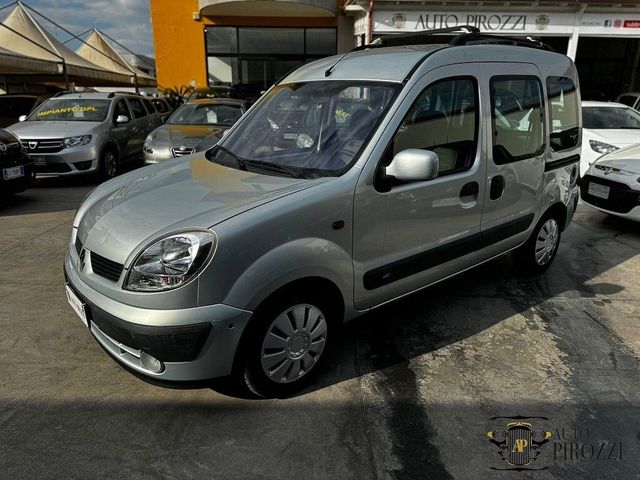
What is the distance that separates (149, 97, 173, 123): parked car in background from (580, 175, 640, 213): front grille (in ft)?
30.1

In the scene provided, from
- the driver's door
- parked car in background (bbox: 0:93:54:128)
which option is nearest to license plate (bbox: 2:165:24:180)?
the driver's door

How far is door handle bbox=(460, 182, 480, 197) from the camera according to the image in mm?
3256

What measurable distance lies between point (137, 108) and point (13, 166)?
4.35 meters

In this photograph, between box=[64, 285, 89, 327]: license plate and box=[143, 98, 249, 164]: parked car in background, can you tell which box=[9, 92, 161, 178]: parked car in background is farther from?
box=[64, 285, 89, 327]: license plate

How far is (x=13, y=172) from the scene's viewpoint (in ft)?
21.5

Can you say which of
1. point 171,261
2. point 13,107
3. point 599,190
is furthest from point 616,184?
point 13,107

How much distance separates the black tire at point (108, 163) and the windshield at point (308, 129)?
6045mm

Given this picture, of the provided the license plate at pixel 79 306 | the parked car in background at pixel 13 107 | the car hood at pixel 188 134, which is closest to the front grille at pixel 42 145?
the car hood at pixel 188 134

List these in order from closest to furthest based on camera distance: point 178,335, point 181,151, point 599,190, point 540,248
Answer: point 178,335, point 540,248, point 599,190, point 181,151

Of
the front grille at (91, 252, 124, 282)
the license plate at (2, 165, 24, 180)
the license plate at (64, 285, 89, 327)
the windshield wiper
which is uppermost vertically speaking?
the windshield wiper

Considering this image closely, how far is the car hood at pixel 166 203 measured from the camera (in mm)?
2373

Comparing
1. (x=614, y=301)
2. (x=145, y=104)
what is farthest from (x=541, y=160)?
(x=145, y=104)

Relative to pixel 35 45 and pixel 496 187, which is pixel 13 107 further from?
pixel 496 187

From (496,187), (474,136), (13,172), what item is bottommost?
(13,172)
